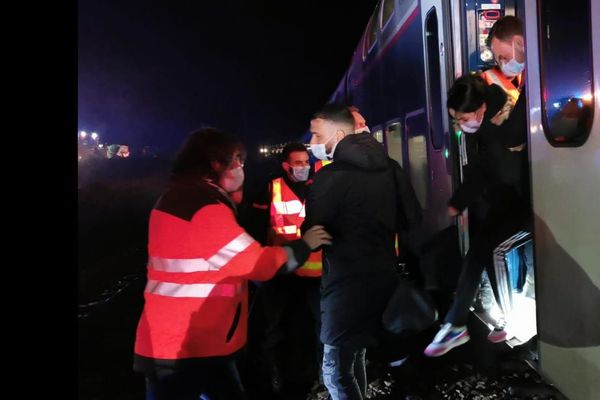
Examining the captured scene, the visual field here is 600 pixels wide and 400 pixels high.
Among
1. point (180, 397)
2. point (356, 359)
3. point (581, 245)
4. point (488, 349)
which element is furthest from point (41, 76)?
point (488, 349)

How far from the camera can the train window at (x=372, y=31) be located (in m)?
6.89

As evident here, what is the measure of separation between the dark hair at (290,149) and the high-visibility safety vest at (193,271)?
5.88ft

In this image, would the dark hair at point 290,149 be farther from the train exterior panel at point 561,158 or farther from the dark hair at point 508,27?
the dark hair at point 508,27

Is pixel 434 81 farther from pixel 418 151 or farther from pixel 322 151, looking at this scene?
pixel 322 151

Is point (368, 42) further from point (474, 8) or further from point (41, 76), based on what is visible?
point (41, 76)

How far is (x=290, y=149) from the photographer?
3.86 m

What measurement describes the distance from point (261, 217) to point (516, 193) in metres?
1.77

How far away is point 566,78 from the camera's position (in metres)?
2.62

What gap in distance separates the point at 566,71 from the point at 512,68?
85 cm

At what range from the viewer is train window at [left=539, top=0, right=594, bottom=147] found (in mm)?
2467

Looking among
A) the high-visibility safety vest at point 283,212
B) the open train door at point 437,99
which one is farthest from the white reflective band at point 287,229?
the open train door at point 437,99

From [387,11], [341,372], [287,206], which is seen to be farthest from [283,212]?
[387,11]

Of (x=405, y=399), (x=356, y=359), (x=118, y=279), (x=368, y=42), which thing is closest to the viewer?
(x=356, y=359)

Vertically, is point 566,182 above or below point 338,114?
below
